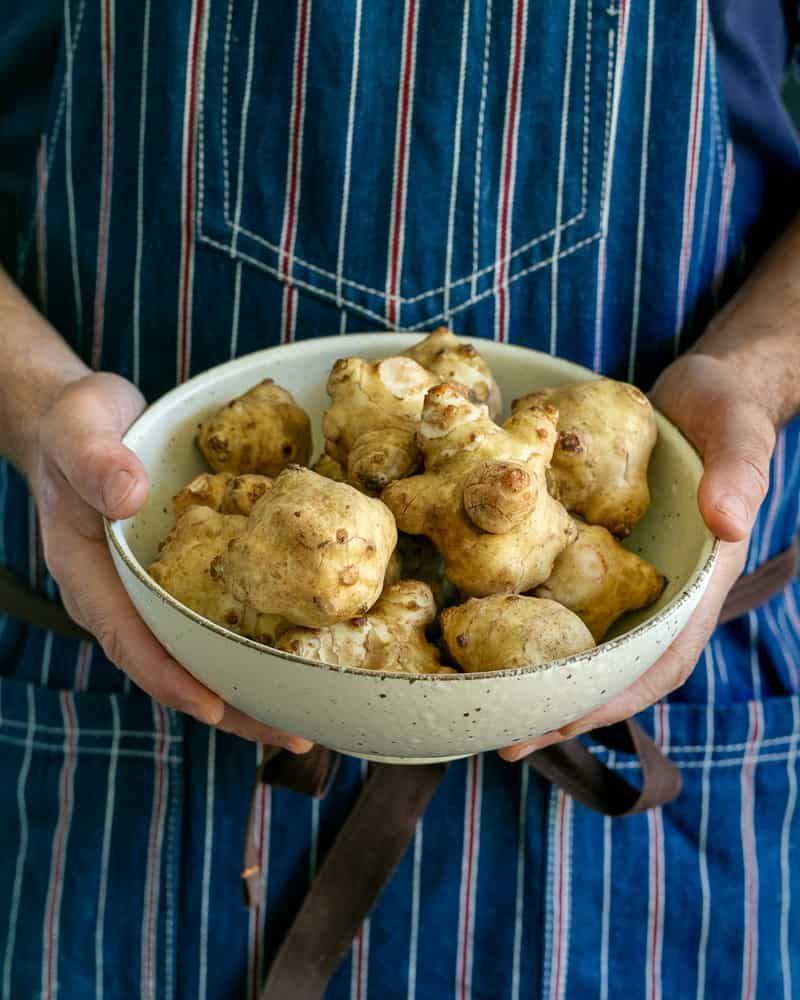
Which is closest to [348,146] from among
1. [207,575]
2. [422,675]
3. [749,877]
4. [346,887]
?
[207,575]

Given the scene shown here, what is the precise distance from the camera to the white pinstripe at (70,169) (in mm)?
896

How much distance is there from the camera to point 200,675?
2.10 ft

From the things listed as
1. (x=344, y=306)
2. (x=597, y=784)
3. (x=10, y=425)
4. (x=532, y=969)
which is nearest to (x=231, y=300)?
(x=344, y=306)

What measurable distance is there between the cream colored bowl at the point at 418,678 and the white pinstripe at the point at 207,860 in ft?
0.93

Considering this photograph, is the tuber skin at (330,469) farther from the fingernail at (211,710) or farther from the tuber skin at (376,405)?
the fingernail at (211,710)

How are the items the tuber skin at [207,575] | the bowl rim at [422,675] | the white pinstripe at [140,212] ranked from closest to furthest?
the bowl rim at [422,675]
the tuber skin at [207,575]
the white pinstripe at [140,212]

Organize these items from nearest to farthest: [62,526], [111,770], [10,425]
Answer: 1. [62,526]
2. [10,425]
3. [111,770]

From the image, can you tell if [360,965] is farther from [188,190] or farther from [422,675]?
[188,190]

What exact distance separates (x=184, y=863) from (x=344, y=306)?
0.52 metres

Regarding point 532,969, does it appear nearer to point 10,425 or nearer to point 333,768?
point 333,768

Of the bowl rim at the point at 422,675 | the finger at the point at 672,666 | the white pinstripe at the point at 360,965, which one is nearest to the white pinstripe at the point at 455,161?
the bowl rim at the point at 422,675

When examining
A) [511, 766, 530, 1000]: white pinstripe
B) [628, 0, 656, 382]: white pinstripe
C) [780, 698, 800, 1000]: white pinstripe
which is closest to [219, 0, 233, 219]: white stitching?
[628, 0, 656, 382]: white pinstripe

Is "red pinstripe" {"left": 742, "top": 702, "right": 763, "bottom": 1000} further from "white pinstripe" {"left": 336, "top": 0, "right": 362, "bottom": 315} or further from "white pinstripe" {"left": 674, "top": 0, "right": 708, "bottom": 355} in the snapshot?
"white pinstripe" {"left": 336, "top": 0, "right": 362, "bottom": 315}

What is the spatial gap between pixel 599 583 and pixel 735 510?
9 centimetres
